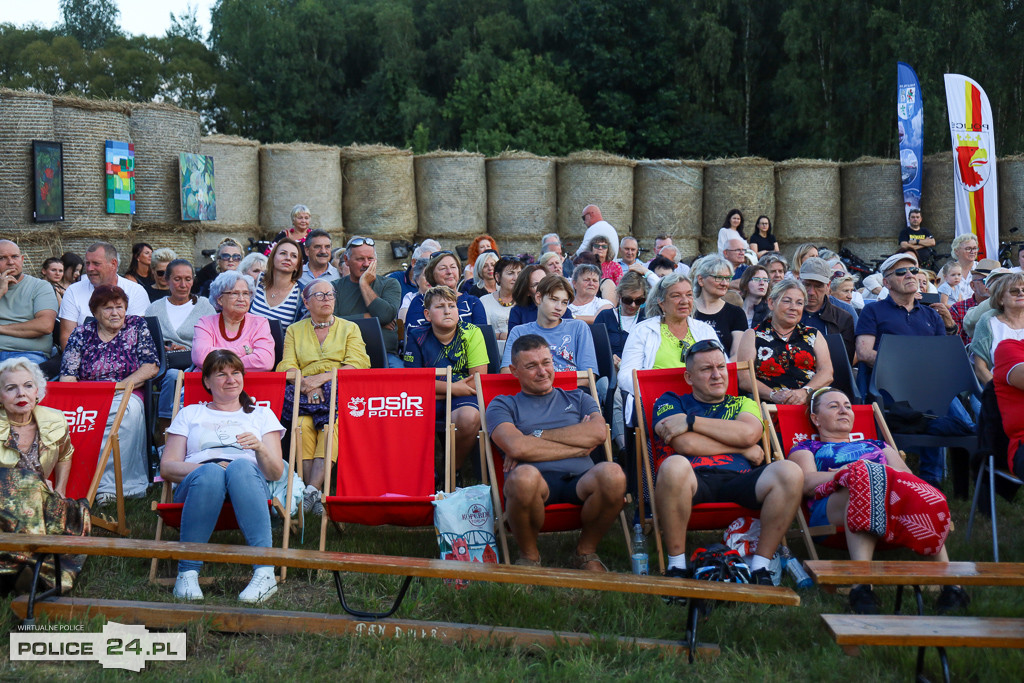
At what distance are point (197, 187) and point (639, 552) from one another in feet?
28.0

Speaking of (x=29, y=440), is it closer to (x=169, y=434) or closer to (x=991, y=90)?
(x=169, y=434)

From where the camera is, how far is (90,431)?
5301 millimetres

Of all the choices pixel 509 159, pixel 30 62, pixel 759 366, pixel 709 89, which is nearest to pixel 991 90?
pixel 709 89

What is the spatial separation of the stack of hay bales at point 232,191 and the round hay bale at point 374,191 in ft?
4.19

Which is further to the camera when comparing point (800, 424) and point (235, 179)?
point (235, 179)

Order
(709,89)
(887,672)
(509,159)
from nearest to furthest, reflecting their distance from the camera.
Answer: (887,672), (509,159), (709,89)

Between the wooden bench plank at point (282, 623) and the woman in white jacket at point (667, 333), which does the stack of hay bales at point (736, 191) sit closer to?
the woman in white jacket at point (667, 333)

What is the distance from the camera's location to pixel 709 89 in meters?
26.0

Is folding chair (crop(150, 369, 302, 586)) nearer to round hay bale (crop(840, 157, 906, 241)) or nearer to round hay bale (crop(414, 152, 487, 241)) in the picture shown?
round hay bale (crop(414, 152, 487, 241))

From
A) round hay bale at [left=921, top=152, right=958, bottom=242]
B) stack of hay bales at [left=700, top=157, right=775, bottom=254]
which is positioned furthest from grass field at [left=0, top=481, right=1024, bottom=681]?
round hay bale at [left=921, top=152, right=958, bottom=242]

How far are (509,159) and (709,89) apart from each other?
1365cm

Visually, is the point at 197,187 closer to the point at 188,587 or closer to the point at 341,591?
the point at 188,587

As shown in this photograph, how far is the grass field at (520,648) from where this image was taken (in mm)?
3479

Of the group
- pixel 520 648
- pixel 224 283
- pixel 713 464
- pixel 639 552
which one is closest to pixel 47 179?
pixel 224 283
